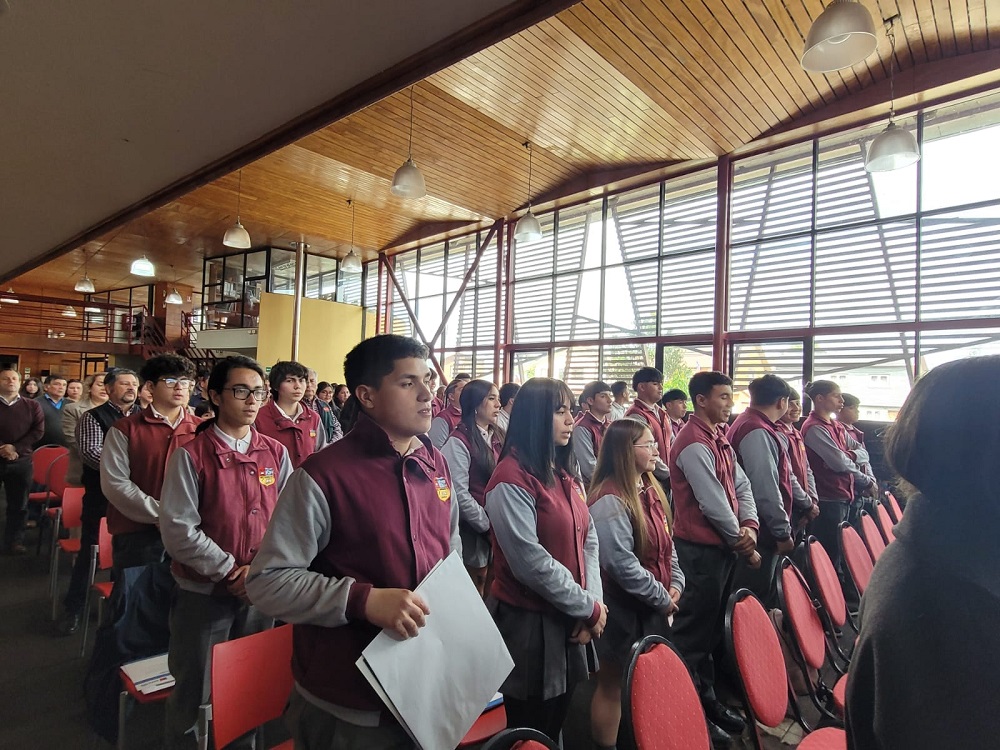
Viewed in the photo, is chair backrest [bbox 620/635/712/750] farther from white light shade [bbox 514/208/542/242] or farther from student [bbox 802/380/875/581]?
white light shade [bbox 514/208/542/242]

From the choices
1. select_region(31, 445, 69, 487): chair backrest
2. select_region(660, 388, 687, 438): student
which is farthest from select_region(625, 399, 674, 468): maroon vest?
select_region(31, 445, 69, 487): chair backrest

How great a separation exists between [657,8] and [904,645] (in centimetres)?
539

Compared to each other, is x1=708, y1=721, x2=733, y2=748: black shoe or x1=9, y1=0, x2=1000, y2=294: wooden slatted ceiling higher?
x1=9, y1=0, x2=1000, y2=294: wooden slatted ceiling

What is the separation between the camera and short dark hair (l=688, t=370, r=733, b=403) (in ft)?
9.80

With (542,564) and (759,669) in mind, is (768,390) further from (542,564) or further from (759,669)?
(542,564)

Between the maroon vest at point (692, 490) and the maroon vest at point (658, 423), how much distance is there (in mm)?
1795

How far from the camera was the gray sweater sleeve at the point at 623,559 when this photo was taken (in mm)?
2076

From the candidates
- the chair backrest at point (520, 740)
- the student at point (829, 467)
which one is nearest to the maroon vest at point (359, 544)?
the chair backrest at point (520, 740)

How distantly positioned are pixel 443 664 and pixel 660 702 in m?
0.54

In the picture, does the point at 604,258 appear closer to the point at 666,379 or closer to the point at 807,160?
the point at 666,379

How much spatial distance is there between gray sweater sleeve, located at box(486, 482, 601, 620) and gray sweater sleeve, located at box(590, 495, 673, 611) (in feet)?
0.82

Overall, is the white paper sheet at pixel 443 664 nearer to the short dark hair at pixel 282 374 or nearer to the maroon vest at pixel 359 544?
the maroon vest at pixel 359 544

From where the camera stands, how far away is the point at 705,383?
3.03 metres

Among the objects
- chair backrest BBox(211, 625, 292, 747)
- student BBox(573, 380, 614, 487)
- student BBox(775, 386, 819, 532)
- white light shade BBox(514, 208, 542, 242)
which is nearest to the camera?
chair backrest BBox(211, 625, 292, 747)
